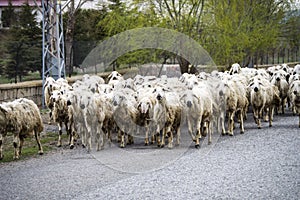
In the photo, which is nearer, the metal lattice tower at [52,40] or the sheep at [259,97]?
the sheep at [259,97]

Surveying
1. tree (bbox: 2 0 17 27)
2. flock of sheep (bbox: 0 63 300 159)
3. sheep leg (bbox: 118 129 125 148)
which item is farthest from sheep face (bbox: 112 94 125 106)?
tree (bbox: 2 0 17 27)

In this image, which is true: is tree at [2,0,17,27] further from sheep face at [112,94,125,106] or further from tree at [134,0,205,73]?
sheep face at [112,94,125,106]

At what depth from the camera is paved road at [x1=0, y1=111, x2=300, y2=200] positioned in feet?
32.9

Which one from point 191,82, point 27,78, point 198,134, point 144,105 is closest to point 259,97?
point 191,82

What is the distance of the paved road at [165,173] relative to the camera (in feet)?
32.9

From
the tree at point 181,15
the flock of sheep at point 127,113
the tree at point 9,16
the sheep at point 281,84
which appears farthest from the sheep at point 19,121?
the tree at point 9,16

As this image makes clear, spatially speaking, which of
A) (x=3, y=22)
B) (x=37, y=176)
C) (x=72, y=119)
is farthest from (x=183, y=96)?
(x=3, y=22)

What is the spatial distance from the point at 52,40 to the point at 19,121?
10653 millimetres

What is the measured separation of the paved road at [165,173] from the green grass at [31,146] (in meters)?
0.50

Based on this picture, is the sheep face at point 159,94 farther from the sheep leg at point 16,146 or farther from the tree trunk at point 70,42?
the tree trunk at point 70,42

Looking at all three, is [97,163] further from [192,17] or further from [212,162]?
[192,17]

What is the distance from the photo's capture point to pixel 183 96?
1511 centimetres

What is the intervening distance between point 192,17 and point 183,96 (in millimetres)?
13460

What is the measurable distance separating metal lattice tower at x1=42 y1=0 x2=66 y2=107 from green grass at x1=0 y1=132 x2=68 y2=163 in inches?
241
